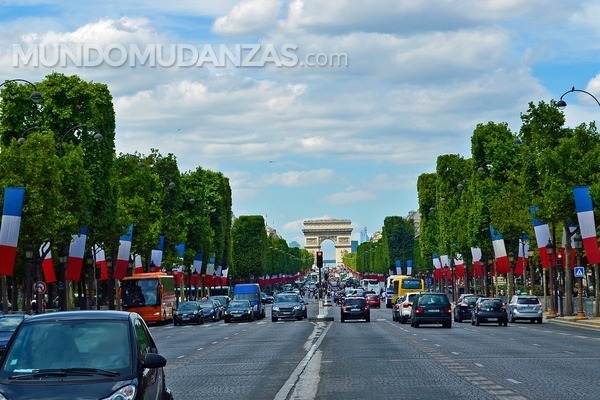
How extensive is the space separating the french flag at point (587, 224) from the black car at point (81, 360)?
146 feet

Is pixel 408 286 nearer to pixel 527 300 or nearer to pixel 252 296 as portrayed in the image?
pixel 252 296

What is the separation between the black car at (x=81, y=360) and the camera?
11453mm

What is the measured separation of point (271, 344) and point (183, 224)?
2499 inches

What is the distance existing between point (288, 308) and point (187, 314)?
667cm

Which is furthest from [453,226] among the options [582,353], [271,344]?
[582,353]

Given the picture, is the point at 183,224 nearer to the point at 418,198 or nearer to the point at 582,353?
the point at 418,198

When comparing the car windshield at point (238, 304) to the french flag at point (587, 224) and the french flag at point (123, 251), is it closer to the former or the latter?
the french flag at point (123, 251)

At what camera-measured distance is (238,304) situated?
8000cm

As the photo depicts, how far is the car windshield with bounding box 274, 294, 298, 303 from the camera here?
259 ft

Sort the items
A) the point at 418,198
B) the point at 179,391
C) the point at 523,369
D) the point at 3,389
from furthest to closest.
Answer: the point at 418,198 < the point at 523,369 < the point at 179,391 < the point at 3,389

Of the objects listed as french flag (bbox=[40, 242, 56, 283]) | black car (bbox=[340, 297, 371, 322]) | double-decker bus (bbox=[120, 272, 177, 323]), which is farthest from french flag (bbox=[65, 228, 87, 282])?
black car (bbox=[340, 297, 371, 322])

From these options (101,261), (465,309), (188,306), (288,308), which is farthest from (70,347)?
(288,308)

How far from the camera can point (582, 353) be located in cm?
3162

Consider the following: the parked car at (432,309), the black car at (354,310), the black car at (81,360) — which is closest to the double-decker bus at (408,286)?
the black car at (354,310)
